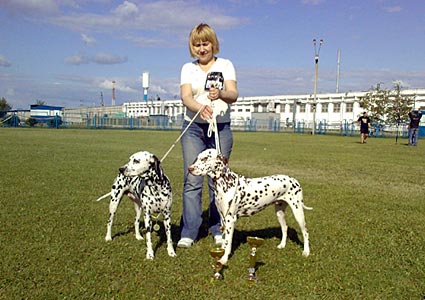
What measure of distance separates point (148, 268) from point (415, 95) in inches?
3037

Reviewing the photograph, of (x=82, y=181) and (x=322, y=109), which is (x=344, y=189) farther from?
(x=322, y=109)

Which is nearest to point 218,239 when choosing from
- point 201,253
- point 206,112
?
point 201,253

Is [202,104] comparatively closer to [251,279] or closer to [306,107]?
[251,279]

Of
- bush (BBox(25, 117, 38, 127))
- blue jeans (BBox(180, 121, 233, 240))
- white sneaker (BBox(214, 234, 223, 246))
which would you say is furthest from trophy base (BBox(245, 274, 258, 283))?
bush (BBox(25, 117, 38, 127))

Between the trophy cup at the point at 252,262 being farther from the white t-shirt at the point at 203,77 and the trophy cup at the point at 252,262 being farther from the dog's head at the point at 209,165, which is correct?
the white t-shirt at the point at 203,77

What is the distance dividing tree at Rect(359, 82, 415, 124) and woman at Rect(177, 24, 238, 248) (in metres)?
57.0

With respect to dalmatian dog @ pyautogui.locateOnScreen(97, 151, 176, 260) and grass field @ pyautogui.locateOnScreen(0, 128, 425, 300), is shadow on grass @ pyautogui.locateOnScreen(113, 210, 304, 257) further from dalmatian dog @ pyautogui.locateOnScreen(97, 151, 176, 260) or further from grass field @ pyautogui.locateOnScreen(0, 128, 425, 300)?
dalmatian dog @ pyautogui.locateOnScreen(97, 151, 176, 260)

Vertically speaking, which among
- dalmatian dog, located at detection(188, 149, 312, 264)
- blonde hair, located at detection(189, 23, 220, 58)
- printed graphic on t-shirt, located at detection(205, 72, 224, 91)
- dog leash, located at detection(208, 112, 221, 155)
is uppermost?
blonde hair, located at detection(189, 23, 220, 58)

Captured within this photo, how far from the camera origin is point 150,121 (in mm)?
64500

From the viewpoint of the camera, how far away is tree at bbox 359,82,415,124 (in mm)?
57875

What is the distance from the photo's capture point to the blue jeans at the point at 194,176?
5.95 metres

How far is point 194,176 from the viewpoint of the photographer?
6059 millimetres

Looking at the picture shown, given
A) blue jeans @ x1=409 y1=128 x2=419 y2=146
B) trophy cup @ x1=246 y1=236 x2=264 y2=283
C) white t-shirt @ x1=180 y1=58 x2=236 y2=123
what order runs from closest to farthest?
trophy cup @ x1=246 y1=236 x2=264 y2=283
white t-shirt @ x1=180 y1=58 x2=236 y2=123
blue jeans @ x1=409 y1=128 x2=419 y2=146

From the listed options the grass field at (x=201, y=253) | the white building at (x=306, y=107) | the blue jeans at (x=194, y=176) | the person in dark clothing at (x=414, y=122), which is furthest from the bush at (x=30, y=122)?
the blue jeans at (x=194, y=176)
